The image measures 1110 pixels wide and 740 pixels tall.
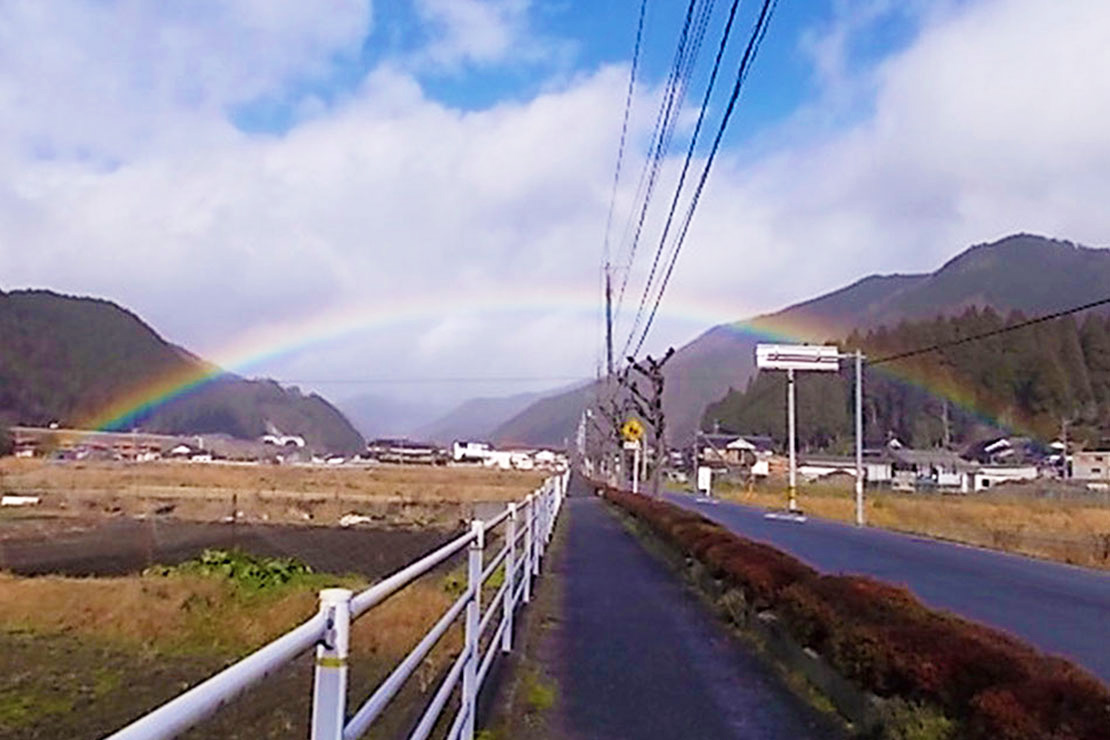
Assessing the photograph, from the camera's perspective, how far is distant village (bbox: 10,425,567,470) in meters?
112

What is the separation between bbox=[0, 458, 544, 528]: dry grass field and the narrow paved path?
31.1m

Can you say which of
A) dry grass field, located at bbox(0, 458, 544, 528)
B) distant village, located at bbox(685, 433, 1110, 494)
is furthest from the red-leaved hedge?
distant village, located at bbox(685, 433, 1110, 494)

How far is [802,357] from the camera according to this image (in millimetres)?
44688

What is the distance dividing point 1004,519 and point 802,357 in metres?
9.25

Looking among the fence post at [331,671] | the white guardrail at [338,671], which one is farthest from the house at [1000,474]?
the fence post at [331,671]

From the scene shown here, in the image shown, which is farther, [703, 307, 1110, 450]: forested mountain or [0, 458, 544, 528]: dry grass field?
[703, 307, 1110, 450]: forested mountain

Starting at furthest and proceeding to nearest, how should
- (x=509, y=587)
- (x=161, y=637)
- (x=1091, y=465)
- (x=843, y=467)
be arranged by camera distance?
(x=843, y=467)
(x=1091, y=465)
(x=161, y=637)
(x=509, y=587)

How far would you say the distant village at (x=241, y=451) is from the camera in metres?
112

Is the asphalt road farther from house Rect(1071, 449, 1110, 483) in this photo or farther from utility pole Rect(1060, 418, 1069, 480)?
utility pole Rect(1060, 418, 1069, 480)

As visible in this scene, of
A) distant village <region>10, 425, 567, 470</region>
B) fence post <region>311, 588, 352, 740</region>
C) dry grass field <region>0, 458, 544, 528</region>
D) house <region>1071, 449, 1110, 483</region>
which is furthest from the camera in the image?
distant village <region>10, 425, 567, 470</region>

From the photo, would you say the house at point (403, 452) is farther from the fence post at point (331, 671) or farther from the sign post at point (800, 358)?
the fence post at point (331, 671)

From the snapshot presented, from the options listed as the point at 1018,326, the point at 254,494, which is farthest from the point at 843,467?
the point at 1018,326

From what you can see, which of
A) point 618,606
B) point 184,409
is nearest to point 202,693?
point 618,606

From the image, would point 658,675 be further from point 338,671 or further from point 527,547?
point 338,671
